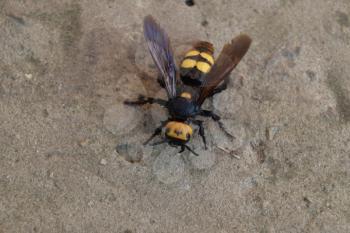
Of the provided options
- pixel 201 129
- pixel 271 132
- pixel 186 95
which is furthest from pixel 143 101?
pixel 271 132

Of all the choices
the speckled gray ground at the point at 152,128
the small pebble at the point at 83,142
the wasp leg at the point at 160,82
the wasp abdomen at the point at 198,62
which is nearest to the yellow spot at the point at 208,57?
the wasp abdomen at the point at 198,62

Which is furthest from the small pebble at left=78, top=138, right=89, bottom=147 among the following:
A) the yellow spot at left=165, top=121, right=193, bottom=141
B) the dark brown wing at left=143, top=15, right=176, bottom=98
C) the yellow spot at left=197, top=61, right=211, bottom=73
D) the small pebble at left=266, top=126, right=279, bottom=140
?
the small pebble at left=266, top=126, right=279, bottom=140

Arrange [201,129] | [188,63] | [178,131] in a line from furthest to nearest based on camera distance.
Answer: [188,63]
[201,129]
[178,131]

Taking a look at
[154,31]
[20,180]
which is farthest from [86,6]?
[20,180]

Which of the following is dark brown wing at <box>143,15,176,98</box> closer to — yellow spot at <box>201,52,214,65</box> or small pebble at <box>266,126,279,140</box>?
yellow spot at <box>201,52,214,65</box>

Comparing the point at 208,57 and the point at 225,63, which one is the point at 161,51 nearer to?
the point at 208,57

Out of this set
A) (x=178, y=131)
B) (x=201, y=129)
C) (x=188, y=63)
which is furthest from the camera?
(x=188, y=63)
